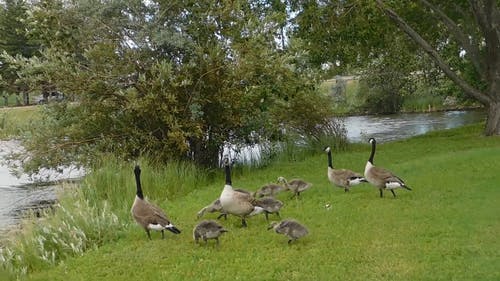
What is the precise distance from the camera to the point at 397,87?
53.0 meters

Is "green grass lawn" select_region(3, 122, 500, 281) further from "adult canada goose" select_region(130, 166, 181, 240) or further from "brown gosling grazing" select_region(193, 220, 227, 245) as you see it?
"adult canada goose" select_region(130, 166, 181, 240)

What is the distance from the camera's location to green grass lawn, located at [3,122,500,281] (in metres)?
8.84

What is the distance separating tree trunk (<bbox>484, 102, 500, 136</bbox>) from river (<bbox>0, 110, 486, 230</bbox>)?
702cm

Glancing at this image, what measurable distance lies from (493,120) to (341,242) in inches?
633

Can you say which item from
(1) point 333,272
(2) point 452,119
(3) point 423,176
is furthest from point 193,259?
(2) point 452,119

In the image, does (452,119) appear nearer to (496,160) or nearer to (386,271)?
(496,160)

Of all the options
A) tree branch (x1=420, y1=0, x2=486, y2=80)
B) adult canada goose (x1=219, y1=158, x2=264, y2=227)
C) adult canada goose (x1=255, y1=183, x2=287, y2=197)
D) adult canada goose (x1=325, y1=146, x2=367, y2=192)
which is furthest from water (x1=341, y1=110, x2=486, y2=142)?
adult canada goose (x1=219, y1=158, x2=264, y2=227)

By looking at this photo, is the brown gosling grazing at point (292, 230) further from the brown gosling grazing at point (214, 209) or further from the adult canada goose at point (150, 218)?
the brown gosling grazing at point (214, 209)

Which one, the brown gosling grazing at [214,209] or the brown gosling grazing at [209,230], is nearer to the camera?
the brown gosling grazing at [209,230]

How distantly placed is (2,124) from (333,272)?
3303 centimetres

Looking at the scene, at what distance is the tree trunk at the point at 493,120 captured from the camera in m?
23.6

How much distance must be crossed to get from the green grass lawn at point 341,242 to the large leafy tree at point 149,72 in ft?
11.6

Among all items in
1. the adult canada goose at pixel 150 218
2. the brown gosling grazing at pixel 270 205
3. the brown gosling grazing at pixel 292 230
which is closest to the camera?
the brown gosling grazing at pixel 292 230

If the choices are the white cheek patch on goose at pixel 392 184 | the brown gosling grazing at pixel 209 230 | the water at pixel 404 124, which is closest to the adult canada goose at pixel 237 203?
the brown gosling grazing at pixel 209 230
